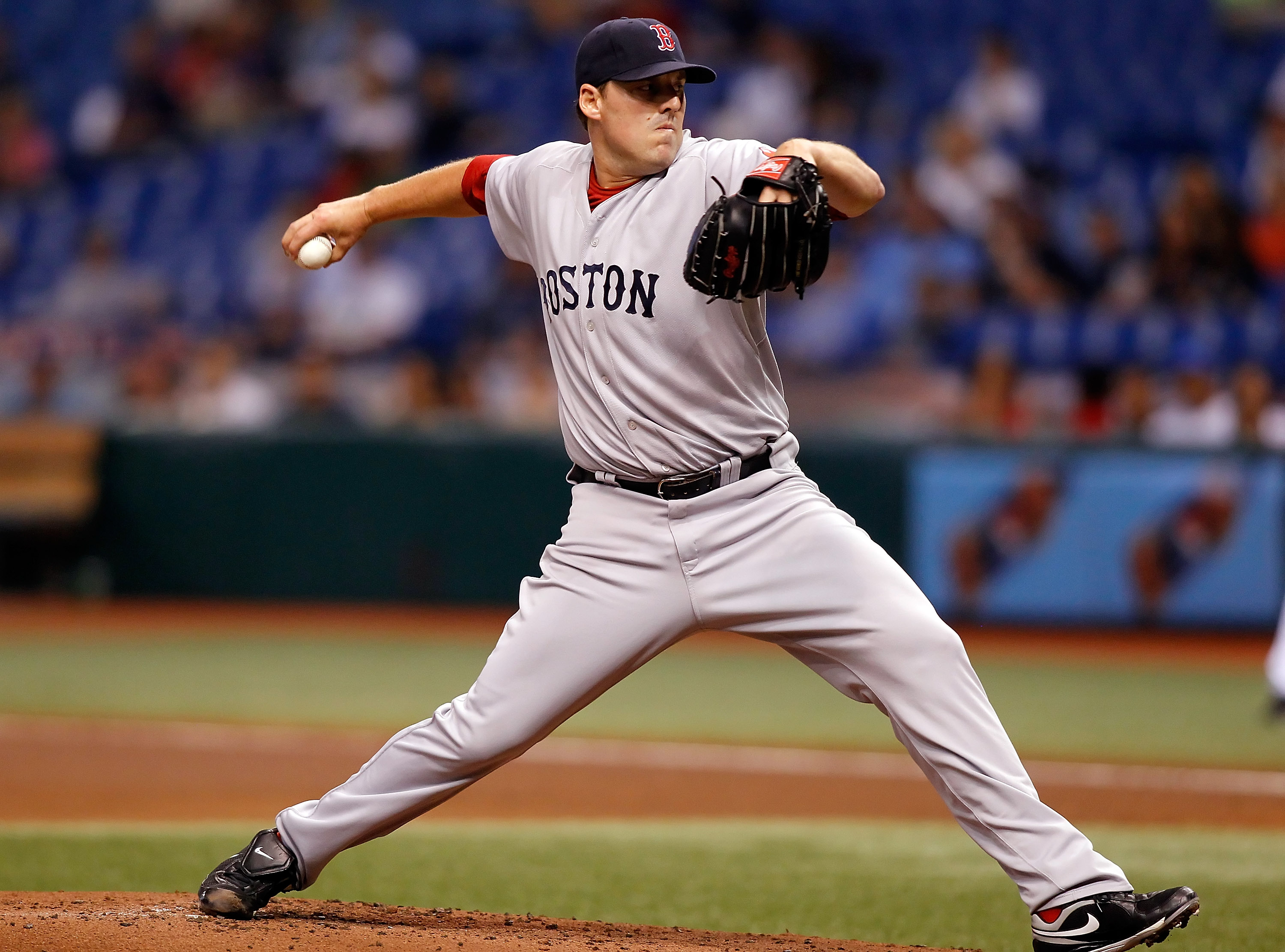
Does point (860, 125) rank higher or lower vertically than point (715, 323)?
higher

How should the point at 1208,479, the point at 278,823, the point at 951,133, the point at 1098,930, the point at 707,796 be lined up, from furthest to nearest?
the point at 951,133 < the point at 1208,479 < the point at 707,796 < the point at 278,823 < the point at 1098,930

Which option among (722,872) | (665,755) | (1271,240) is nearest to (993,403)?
(1271,240)

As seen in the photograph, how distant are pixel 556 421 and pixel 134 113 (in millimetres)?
6160

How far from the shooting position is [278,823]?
3.40 m

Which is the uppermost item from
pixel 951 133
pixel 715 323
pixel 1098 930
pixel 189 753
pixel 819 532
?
pixel 951 133

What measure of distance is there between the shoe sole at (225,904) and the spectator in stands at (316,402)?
769 cm

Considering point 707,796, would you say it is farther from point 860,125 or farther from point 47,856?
point 860,125

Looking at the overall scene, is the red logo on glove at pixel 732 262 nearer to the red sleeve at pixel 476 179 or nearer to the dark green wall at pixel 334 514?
the red sleeve at pixel 476 179

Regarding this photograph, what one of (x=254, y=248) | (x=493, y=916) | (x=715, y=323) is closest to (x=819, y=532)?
(x=715, y=323)

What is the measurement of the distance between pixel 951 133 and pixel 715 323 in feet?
29.1

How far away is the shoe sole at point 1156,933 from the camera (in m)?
2.99

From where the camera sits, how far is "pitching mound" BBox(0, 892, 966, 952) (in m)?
3.17

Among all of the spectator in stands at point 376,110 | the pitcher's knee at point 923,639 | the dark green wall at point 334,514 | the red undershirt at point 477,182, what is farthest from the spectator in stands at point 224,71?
the pitcher's knee at point 923,639

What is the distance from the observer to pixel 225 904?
3346mm
